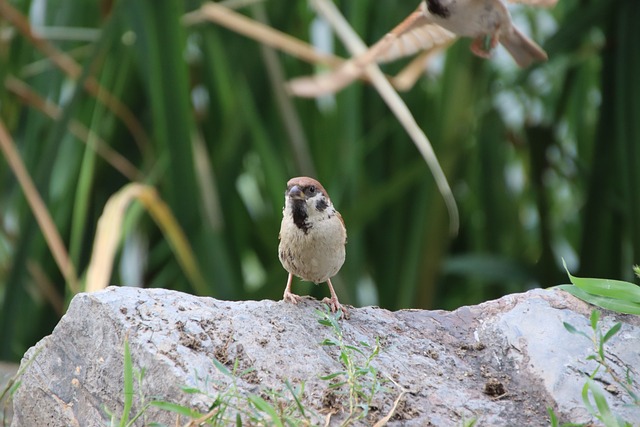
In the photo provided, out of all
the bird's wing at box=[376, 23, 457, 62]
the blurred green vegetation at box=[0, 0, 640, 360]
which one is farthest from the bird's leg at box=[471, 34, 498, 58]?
the blurred green vegetation at box=[0, 0, 640, 360]

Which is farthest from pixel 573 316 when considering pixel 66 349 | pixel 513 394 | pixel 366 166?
pixel 366 166

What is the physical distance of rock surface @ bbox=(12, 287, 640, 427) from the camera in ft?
7.29

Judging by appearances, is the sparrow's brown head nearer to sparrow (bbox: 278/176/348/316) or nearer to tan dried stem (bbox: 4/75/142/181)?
sparrow (bbox: 278/176/348/316)

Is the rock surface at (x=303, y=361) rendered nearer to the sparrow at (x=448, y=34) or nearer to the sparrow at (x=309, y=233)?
the sparrow at (x=309, y=233)

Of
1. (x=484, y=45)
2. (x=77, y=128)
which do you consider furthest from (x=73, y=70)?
(x=484, y=45)

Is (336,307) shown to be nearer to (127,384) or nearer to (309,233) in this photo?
(309,233)

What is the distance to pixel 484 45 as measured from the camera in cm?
342

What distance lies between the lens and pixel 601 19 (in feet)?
15.4

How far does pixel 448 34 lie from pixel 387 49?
0.82 feet

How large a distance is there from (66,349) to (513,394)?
1166 mm

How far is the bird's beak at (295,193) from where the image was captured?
Answer: 9.12 feet

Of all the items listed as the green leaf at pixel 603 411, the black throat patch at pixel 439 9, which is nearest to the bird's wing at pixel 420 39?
the black throat patch at pixel 439 9

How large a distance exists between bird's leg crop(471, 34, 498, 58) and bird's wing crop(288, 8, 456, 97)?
7.5 inches

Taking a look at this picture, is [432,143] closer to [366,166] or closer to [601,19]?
[366,166]
